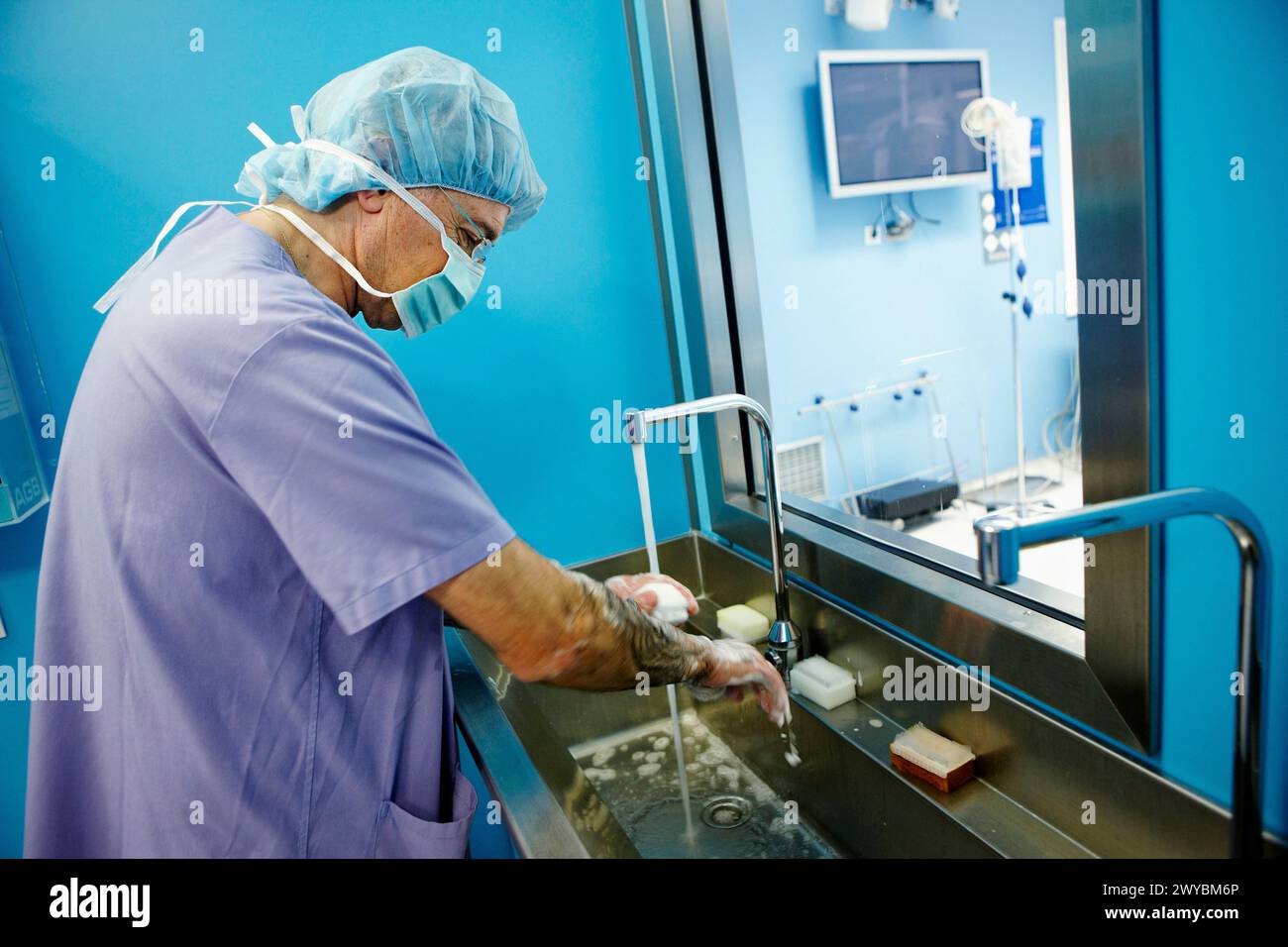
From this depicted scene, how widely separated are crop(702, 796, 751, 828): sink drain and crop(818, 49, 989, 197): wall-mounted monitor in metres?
2.37

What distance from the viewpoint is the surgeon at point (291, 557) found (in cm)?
68

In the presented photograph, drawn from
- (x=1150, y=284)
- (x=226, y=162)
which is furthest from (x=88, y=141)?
(x=1150, y=284)

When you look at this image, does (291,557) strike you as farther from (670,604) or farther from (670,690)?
(670,690)

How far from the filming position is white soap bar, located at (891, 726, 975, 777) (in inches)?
39.2

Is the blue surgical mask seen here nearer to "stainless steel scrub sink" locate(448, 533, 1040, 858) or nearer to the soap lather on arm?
the soap lather on arm

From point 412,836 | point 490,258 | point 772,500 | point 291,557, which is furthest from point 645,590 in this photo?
point 490,258

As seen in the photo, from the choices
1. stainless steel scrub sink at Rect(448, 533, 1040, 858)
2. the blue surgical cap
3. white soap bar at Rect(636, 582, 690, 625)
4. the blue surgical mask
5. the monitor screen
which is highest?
the monitor screen

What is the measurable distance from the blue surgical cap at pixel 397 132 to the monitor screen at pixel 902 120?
2.31 m

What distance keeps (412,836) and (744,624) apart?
746mm

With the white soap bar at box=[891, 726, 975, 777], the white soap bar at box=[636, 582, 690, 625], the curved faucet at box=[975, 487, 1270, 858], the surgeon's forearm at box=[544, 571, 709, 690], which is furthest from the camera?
the white soap bar at box=[636, 582, 690, 625]

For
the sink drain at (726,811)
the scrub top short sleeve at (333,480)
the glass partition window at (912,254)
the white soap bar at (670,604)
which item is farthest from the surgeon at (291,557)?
the glass partition window at (912,254)

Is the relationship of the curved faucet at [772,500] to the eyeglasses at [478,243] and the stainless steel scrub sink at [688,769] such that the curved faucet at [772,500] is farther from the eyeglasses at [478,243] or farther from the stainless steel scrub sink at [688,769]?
the eyeglasses at [478,243]

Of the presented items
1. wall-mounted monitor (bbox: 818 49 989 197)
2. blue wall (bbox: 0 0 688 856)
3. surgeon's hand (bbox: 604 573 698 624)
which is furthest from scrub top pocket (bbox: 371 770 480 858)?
wall-mounted monitor (bbox: 818 49 989 197)

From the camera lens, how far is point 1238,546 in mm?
578
